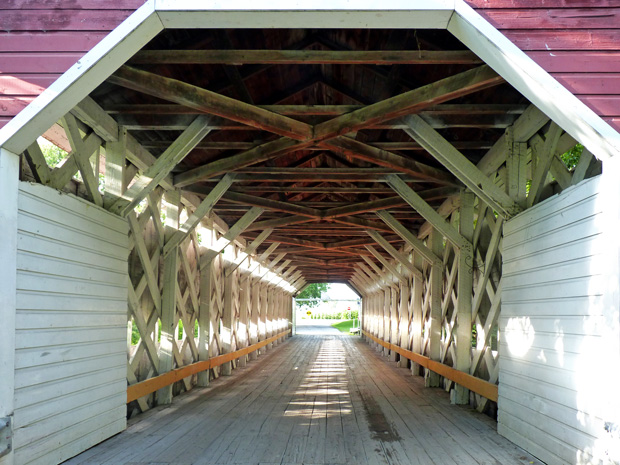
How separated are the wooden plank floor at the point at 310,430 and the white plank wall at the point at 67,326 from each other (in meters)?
0.29

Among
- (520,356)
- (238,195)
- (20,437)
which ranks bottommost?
(20,437)

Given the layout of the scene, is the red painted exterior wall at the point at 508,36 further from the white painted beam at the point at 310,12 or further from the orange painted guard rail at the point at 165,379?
the orange painted guard rail at the point at 165,379

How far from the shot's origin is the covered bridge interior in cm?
344

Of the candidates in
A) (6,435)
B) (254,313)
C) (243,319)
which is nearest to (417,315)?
(243,319)

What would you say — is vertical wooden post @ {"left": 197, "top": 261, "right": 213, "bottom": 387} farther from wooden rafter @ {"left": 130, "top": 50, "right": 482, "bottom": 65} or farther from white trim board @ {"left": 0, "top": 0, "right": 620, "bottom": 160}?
white trim board @ {"left": 0, "top": 0, "right": 620, "bottom": 160}

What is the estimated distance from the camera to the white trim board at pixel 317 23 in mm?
Answer: 3334

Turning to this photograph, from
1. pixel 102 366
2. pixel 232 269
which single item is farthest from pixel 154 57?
pixel 232 269

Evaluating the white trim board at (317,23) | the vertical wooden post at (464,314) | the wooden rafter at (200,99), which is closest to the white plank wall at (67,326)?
the white trim board at (317,23)

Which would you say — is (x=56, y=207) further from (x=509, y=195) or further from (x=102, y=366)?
(x=509, y=195)

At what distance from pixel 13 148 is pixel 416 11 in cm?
240

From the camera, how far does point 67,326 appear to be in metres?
4.16

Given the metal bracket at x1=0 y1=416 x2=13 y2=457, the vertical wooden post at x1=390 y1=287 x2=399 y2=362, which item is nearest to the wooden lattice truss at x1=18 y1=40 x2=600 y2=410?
the metal bracket at x1=0 y1=416 x2=13 y2=457

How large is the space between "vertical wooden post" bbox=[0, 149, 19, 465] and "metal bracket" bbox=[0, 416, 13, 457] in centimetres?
3

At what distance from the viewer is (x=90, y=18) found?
136 inches
